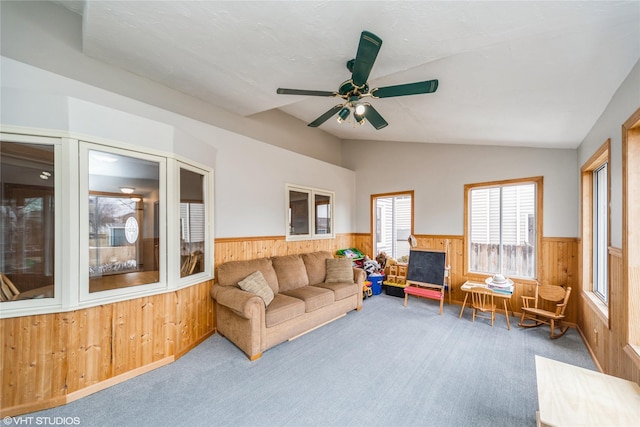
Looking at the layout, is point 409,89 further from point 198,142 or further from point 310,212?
point 310,212

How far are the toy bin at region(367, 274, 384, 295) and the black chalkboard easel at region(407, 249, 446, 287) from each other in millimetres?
828

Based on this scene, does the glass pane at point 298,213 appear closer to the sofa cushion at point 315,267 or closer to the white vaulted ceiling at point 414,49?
the sofa cushion at point 315,267

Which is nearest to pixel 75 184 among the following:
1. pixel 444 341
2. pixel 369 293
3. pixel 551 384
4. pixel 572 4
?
pixel 572 4

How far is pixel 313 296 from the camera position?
3.65 m

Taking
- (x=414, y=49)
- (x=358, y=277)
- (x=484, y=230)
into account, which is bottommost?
(x=358, y=277)

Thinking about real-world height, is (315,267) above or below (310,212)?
below

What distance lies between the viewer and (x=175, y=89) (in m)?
3.51

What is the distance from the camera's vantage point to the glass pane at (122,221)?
2.45 metres

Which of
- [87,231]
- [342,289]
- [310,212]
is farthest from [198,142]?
[342,289]

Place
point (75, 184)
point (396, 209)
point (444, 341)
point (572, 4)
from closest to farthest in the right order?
point (572, 4), point (75, 184), point (444, 341), point (396, 209)

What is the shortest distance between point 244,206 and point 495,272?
446 centimetres

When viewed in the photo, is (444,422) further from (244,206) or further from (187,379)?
(244,206)

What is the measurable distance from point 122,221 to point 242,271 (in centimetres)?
153

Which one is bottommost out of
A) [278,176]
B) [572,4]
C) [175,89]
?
[278,176]
